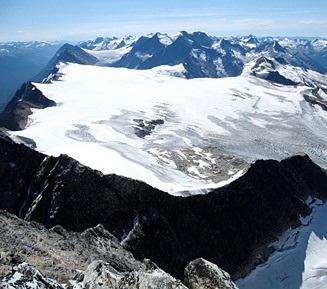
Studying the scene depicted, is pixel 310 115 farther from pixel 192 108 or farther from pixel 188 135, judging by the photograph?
pixel 188 135

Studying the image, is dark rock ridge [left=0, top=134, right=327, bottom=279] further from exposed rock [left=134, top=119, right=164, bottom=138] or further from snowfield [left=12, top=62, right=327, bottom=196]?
exposed rock [left=134, top=119, right=164, bottom=138]

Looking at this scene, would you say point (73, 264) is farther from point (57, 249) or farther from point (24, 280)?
point (24, 280)

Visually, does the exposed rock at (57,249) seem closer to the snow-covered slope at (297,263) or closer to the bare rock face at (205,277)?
the bare rock face at (205,277)

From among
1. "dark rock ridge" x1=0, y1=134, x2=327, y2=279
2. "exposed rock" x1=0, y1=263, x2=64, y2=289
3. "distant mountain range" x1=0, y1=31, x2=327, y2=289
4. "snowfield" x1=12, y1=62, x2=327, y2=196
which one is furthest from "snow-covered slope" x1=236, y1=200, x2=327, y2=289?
"exposed rock" x1=0, y1=263, x2=64, y2=289

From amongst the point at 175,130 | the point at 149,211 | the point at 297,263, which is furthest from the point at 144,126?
the point at 297,263

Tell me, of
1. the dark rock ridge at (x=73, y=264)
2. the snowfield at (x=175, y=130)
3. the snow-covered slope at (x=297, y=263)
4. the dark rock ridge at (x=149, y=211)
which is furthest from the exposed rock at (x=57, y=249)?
the snow-covered slope at (x=297, y=263)

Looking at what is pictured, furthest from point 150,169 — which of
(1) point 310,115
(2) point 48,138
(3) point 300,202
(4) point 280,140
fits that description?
(1) point 310,115
